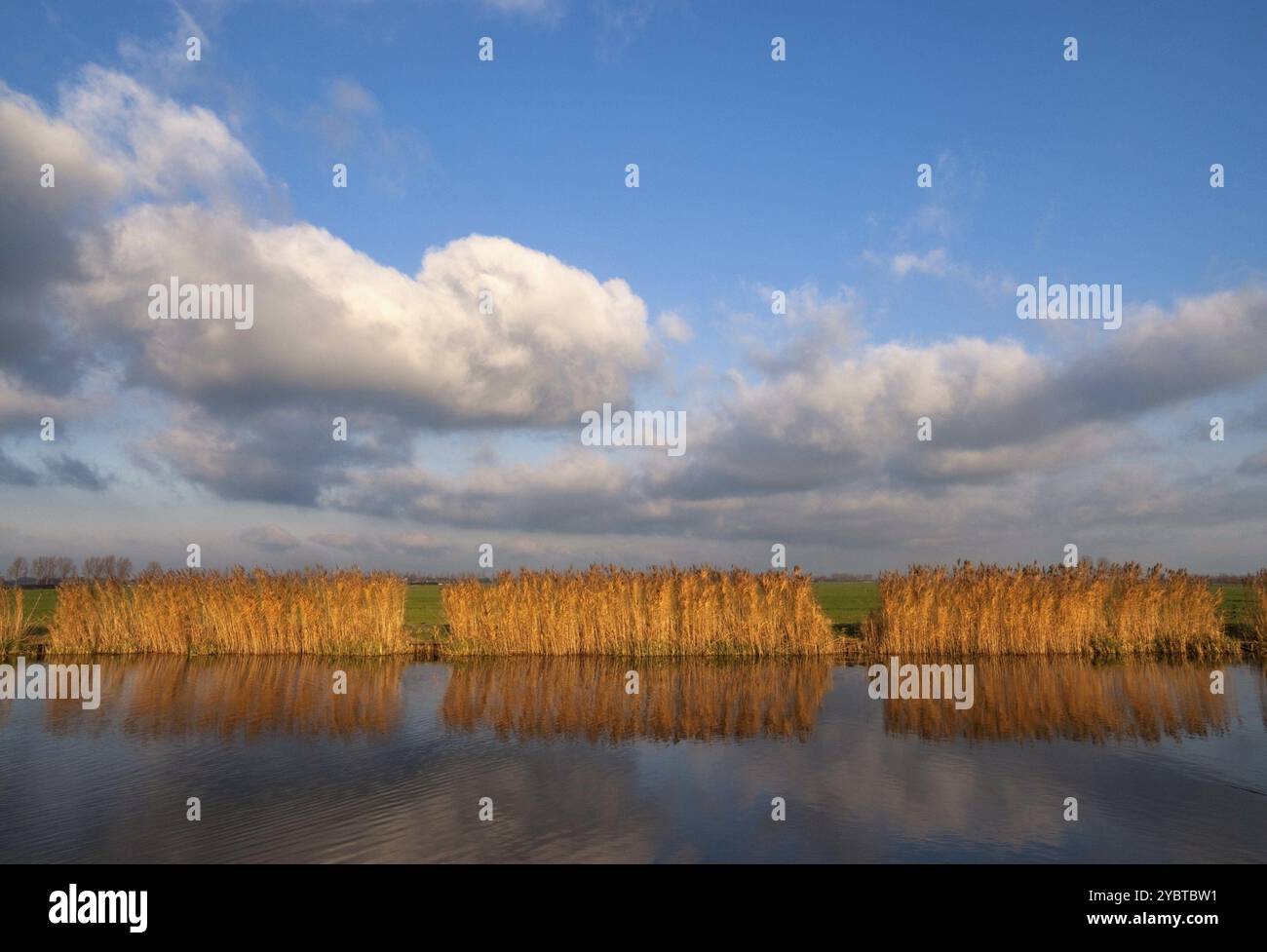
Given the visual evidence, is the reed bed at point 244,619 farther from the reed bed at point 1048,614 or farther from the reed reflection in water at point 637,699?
the reed bed at point 1048,614

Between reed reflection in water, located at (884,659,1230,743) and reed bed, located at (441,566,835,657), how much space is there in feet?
17.1

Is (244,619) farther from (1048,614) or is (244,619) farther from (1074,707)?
(1048,614)

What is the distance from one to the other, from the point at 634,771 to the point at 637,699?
4905mm

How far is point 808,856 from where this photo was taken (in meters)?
7.48

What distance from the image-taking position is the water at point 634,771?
795 cm

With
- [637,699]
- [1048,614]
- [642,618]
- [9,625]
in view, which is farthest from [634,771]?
[9,625]

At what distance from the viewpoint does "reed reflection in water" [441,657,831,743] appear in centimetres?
1287

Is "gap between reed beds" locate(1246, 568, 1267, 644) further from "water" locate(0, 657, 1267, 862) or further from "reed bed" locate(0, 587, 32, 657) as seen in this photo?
"reed bed" locate(0, 587, 32, 657)

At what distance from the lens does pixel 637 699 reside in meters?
15.4

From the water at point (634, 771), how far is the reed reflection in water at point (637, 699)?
99 millimetres

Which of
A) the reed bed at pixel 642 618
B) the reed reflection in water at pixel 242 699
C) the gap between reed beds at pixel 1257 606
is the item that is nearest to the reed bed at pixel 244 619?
the reed reflection in water at pixel 242 699
